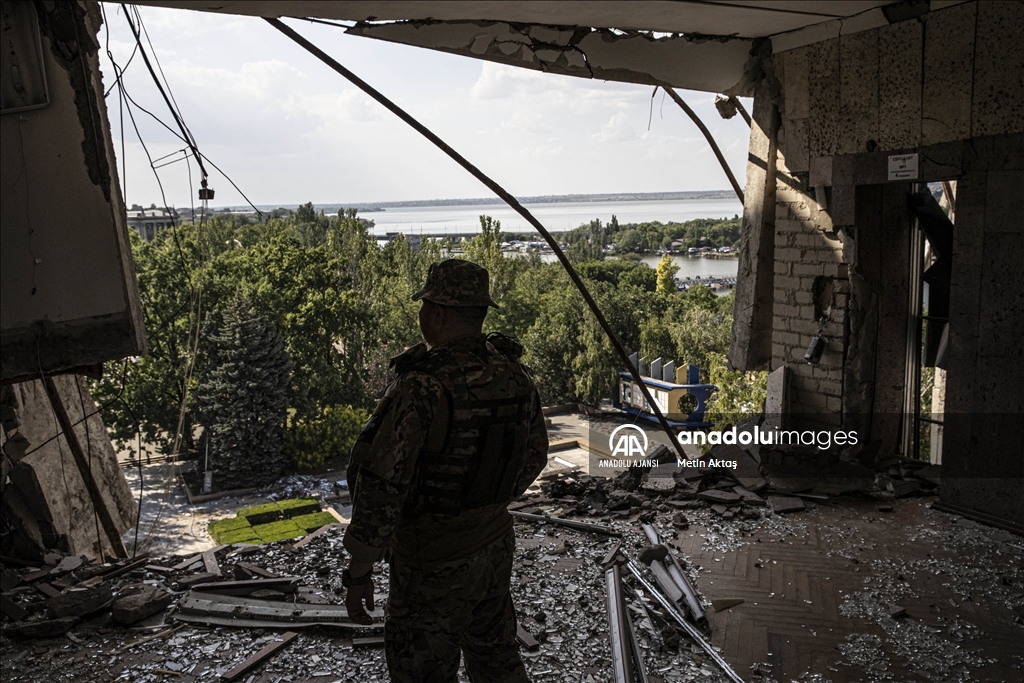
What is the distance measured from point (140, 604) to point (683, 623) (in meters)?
3.09

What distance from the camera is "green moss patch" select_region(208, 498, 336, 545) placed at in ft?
76.6

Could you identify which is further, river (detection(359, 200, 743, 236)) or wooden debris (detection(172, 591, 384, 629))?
river (detection(359, 200, 743, 236))

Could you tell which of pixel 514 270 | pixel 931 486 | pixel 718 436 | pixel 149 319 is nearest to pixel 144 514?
pixel 149 319

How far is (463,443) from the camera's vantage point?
2.76m

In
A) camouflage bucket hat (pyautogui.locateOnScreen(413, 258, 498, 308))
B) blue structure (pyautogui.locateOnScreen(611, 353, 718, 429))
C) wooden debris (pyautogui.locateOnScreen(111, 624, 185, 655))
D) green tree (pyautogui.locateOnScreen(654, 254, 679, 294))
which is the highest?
camouflage bucket hat (pyautogui.locateOnScreen(413, 258, 498, 308))

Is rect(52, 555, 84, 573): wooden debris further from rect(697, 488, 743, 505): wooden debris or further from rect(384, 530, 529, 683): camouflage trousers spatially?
rect(697, 488, 743, 505): wooden debris

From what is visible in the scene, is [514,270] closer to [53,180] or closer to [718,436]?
[718,436]

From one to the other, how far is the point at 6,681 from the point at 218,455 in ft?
97.3

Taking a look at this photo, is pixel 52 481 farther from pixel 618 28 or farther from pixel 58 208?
pixel 618 28

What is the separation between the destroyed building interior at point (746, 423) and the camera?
141 inches

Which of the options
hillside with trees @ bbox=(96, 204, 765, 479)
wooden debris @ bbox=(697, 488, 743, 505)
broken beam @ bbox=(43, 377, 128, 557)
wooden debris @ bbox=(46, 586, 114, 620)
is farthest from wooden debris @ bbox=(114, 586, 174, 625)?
hillside with trees @ bbox=(96, 204, 765, 479)

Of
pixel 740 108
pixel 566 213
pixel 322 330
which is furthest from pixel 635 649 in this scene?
pixel 566 213

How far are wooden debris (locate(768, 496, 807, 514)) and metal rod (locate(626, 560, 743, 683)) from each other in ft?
5.92

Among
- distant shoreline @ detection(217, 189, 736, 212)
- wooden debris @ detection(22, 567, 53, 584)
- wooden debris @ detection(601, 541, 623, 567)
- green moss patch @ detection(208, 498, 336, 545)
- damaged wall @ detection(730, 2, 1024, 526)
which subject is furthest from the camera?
distant shoreline @ detection(217, 189, 736, 212)
